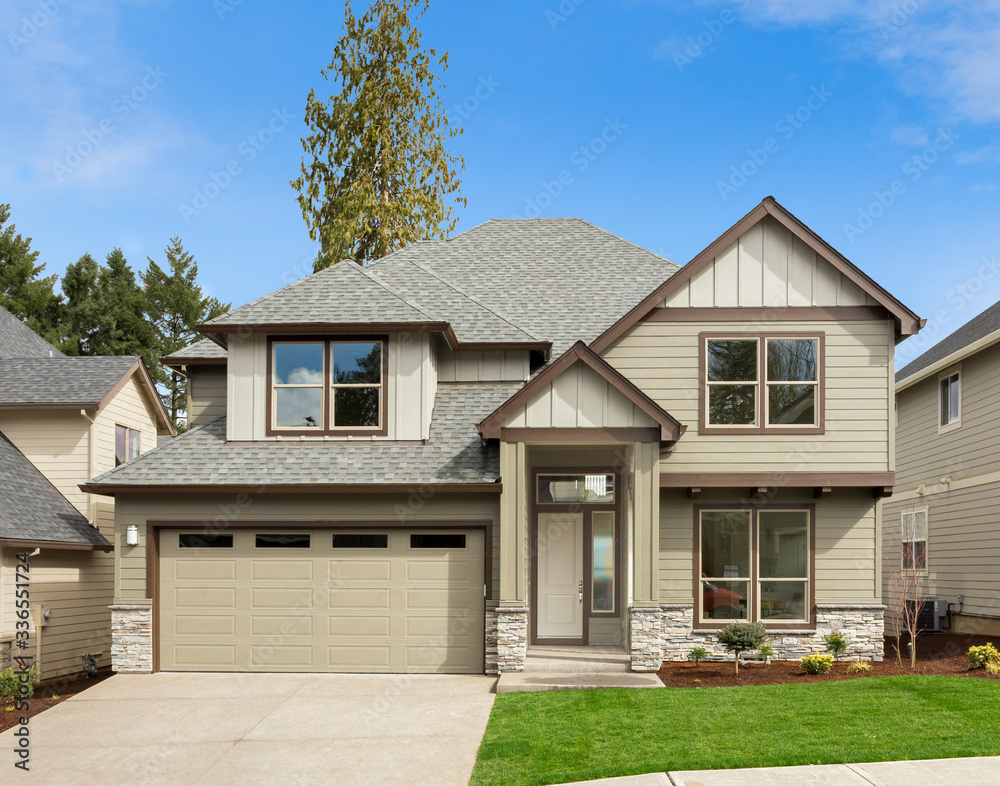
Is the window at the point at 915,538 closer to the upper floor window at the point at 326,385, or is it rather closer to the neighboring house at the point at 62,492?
the upper floor window at the point at 326,385

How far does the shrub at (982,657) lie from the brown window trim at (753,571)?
2.53 meters

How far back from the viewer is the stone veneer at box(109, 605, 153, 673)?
13766mm

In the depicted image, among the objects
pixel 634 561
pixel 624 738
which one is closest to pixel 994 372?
pixel 634 561

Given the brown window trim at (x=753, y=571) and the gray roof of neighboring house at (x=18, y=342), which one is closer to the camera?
the brown window trim at (x=753, y=571)

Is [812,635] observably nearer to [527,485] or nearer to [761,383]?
[761,383]

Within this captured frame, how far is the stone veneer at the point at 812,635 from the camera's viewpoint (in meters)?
14.3

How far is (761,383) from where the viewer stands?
14641mm

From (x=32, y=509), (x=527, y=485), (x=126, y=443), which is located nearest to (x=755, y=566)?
(x=527, y=485)

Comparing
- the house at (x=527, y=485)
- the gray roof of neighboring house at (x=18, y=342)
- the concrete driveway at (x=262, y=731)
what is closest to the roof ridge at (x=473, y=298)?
the house at (x=527, y=485)

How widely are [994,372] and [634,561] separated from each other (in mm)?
8939

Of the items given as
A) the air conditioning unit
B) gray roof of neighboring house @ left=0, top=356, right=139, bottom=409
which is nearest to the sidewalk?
the air conditioning unit

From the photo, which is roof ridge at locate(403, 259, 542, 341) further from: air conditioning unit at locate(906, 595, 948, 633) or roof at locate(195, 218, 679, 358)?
air conditioning unit at locate(906, 595, 948, 633)

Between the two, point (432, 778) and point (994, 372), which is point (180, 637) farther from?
point (994, 372)

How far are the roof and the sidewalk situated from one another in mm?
8371
